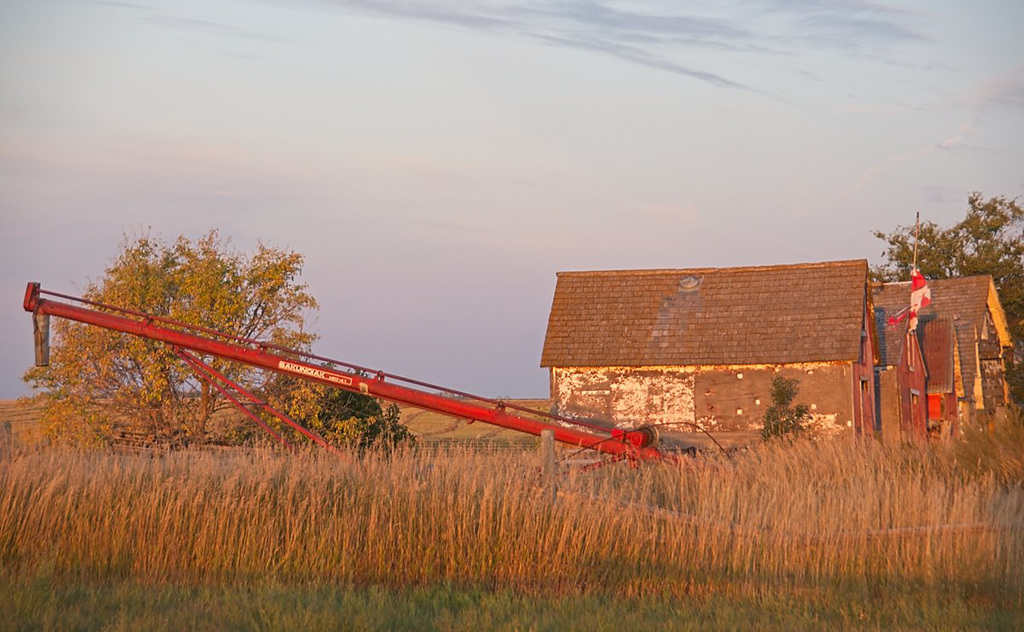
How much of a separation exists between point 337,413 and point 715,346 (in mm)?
11268

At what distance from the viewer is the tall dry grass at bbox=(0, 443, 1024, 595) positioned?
11.2 m

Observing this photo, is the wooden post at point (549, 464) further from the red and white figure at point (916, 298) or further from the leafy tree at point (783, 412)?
the red and white figure at point (916, 298)

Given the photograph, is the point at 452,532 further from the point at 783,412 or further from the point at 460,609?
the point at 783,412

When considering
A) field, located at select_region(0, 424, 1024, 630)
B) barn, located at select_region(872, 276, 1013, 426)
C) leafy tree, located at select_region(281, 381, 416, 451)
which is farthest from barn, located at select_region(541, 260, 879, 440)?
field, located at select_region(0, 424, 1024, 630)

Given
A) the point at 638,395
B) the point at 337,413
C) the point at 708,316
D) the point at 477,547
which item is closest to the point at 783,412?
the point at 708,316

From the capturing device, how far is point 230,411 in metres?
21.0

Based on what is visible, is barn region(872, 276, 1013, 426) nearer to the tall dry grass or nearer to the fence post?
the tall dry grass

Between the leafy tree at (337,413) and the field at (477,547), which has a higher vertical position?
the leafy tree at (337,413)

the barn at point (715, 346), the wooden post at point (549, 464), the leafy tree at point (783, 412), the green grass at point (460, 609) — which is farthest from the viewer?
the barn at point (715, 346)

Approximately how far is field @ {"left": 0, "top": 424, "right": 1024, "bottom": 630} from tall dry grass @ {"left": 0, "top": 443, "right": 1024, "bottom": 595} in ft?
0.08

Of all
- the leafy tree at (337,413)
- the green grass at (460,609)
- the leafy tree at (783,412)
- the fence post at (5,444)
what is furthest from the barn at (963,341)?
the fence post at (5,444)

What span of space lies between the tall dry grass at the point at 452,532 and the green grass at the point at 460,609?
0.53 metres

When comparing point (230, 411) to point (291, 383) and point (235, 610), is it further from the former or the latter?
point (235, 610)

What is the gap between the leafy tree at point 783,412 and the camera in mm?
27438
